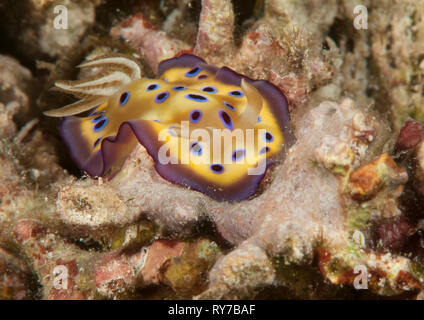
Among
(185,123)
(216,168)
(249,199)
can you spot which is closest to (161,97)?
(185,123)

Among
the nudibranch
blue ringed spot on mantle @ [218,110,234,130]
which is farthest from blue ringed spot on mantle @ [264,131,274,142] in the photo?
blue ringed spot on mantle @ [218,110,234,130]

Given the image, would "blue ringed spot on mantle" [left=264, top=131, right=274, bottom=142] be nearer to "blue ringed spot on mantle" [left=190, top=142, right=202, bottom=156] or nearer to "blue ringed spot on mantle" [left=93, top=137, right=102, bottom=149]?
"blue ringed spot on mantle" [left=190, top=142, right=202, bottom=156]

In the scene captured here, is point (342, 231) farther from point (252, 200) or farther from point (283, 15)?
point (283, 15)

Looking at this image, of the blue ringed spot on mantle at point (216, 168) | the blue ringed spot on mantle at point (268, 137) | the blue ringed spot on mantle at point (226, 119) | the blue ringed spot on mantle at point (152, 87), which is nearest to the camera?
the blue ringed spot on mantle at point (216, 168)

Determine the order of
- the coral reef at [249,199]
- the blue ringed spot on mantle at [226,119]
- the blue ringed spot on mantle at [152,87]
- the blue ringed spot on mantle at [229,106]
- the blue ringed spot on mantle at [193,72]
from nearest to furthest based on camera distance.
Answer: the coral reef at [249,199]
the blue ringed spot on mantle at [226,119]
the blue ringed spot on mantle at [229,106]
the blue ringed spot on mantle at [152,87]
the blue ringed spot on mantle at [193,72]

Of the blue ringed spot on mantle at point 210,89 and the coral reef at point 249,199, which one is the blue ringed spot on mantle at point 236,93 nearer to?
the blue ringed spot on mantle at point 210,89

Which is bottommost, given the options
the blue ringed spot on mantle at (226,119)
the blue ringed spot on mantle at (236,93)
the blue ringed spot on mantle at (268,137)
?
the blue ringed spot on mantle at (268,137)

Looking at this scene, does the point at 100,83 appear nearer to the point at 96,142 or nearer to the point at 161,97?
the point at 96,142

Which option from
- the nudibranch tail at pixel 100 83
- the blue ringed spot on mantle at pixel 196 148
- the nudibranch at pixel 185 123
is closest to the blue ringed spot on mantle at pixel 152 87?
the nudibranch at pixel 185 123

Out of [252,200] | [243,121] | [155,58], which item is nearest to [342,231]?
[252,200]
